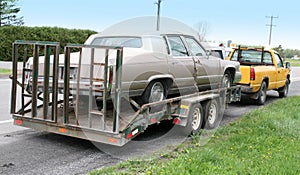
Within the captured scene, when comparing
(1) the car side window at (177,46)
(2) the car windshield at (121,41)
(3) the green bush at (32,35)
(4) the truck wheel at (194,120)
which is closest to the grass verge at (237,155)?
(4) the truck wheel at (194,120)

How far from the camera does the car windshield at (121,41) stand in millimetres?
6840

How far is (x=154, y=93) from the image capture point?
6660 mm

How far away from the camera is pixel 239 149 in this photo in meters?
6.00

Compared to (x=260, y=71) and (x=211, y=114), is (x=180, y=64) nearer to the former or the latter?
(x=211, y=114)

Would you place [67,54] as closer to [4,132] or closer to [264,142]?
[4,132]

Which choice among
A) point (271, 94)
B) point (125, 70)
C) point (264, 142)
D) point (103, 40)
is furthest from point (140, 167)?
point (271, 94)

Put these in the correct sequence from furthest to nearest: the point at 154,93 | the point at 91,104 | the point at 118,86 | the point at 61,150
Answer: the point at 154,93 < the point at 61,150 < the point at 91,104 < the point at 118,86

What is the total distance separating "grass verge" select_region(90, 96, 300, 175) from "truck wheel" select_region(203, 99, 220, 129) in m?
0.34

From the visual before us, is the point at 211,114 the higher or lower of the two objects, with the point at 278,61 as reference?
lower

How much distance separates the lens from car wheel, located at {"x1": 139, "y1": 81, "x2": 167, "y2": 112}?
649 cm

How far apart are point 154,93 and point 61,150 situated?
189 cm

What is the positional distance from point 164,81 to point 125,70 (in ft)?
4.38

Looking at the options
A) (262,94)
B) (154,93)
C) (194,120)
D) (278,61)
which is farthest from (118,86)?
(278,61)

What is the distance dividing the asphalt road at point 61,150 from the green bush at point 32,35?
15.7m
